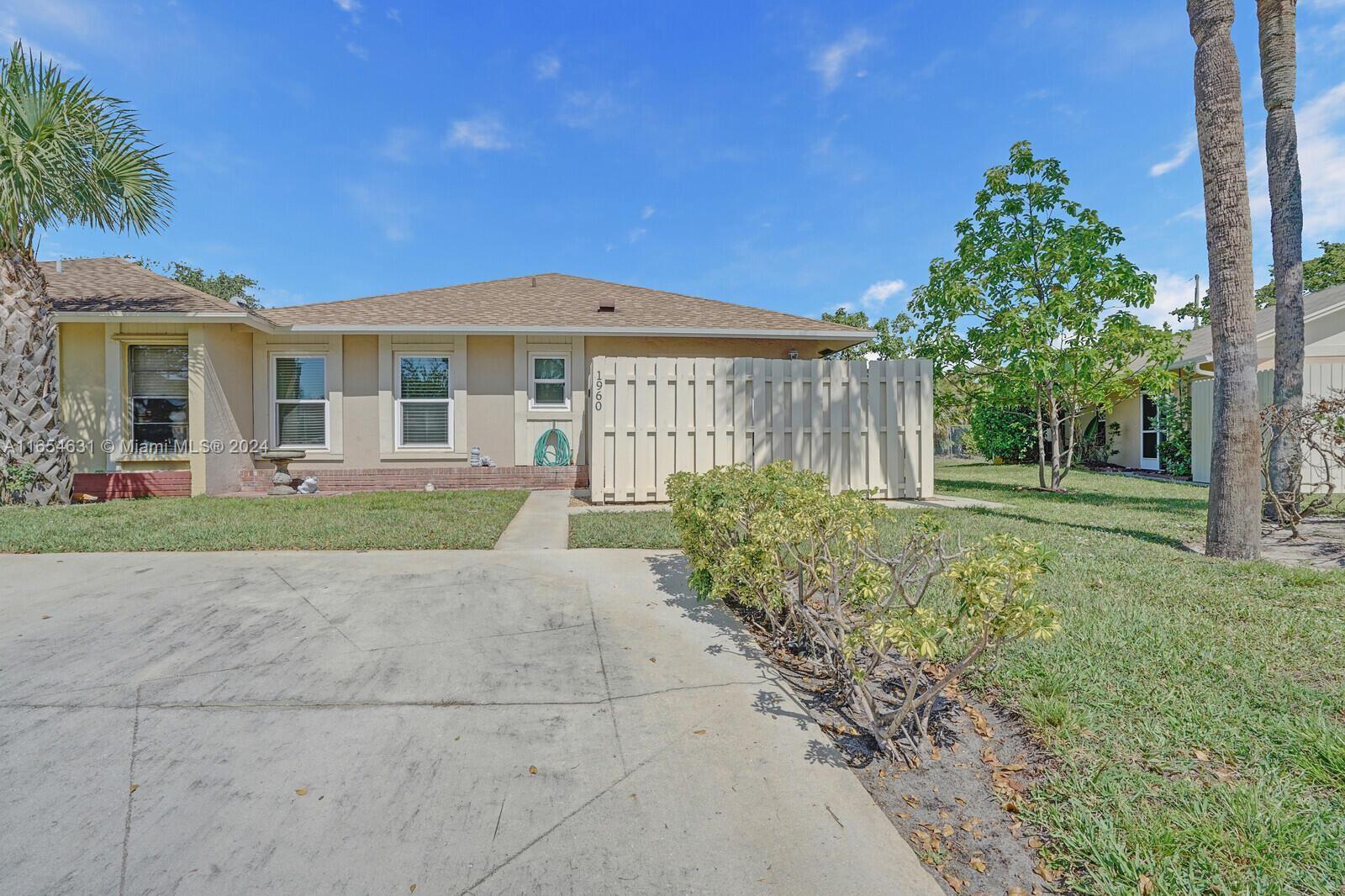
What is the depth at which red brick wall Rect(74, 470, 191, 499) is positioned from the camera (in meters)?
9.31

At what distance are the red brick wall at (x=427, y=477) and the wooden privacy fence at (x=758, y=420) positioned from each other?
7.86 ft

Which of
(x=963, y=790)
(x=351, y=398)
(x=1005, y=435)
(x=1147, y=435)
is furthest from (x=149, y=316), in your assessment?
(x=1147, y=435)

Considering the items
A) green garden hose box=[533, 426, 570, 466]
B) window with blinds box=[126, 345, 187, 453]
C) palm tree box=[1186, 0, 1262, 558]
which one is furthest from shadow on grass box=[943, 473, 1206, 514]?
window with blinds box=[126, 345, 187, 453]

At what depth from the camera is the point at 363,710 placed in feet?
8.39

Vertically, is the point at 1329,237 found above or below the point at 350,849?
above

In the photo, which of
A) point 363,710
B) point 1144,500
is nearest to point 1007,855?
point 363,710

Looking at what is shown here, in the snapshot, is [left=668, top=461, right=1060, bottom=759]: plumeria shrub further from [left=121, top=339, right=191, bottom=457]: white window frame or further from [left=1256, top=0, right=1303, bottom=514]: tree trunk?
[left=121, top=339, right=191, bottom=457]: white window frame

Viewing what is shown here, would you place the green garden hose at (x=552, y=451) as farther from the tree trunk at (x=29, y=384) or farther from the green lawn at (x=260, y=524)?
the tree trunk at (x=29, y=384)

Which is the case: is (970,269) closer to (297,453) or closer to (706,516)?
(706,516)

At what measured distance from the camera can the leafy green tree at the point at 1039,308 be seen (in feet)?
31.2

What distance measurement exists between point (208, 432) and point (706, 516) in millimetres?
10089

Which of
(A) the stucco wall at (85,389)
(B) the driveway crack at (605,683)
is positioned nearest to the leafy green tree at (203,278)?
(A) the stucco wall at (85,389)

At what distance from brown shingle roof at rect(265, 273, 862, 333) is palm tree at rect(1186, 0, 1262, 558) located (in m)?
6.16

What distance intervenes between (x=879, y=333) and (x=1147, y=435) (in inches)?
367
